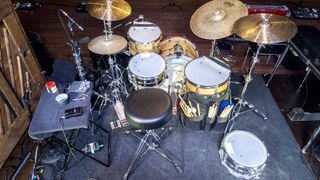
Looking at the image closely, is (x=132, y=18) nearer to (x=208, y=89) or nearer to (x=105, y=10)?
(x=105, y=10)

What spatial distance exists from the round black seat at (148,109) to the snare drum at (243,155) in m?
0.72

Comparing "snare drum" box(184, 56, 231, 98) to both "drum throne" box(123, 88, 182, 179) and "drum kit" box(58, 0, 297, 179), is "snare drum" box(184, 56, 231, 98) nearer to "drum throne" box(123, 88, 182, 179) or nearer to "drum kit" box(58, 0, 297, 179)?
"drum kit" box(58, 0, 297, 179)

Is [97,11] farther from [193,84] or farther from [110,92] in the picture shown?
[193,84]

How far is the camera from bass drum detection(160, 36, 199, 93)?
8.71ft

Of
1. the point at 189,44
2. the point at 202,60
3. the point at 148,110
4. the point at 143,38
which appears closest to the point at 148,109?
the point at 148,110

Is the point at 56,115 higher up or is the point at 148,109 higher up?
the point at 148,109

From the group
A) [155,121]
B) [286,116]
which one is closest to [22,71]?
[155,121]

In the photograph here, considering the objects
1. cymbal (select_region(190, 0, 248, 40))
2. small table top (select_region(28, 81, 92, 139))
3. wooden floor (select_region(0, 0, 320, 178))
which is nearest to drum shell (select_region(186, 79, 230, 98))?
cymbal (select_region(190, 0, 248, 40))

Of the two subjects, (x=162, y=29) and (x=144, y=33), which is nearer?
(x=144, y=33)

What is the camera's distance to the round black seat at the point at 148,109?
180 centimetres

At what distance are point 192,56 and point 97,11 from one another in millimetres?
1156

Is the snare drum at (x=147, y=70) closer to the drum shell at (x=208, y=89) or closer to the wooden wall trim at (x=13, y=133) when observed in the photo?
the drum shell at (x=208, y=89)

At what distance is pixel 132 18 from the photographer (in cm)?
450

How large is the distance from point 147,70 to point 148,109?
2.01 feet
